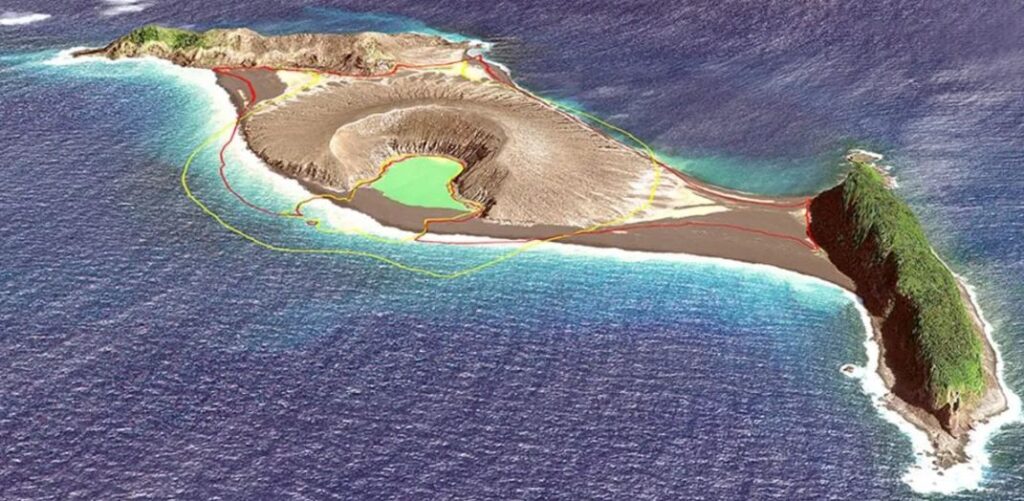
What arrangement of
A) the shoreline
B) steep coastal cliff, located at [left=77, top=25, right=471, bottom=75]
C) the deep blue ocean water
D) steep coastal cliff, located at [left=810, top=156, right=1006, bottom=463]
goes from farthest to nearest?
1. steep coastal cliff, located at [left=77, top=25, right=471, bottom=75]
2. steep coastal cliff, located at [left=810, top=156, right=1006, bottom=463]
3. the shoreline
4. the deep blue ocean water

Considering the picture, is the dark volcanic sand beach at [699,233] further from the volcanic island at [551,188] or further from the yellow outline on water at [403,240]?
the yellow outline on water at [403,240]

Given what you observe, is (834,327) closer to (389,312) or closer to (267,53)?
(389,312)

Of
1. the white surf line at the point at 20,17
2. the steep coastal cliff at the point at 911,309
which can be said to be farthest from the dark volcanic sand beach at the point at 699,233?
the white surf line at the point at 20,17

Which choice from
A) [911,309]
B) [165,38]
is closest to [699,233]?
[911,309]

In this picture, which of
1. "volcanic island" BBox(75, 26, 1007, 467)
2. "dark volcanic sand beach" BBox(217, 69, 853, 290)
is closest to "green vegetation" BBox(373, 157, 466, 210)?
"volcanic island" BBox(75, 26, 1007, 467)

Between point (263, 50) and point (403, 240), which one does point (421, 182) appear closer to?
point (403, 240)

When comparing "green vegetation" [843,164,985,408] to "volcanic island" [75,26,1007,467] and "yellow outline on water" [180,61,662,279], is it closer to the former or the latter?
"volcanic island" [75,26,1007,467]
